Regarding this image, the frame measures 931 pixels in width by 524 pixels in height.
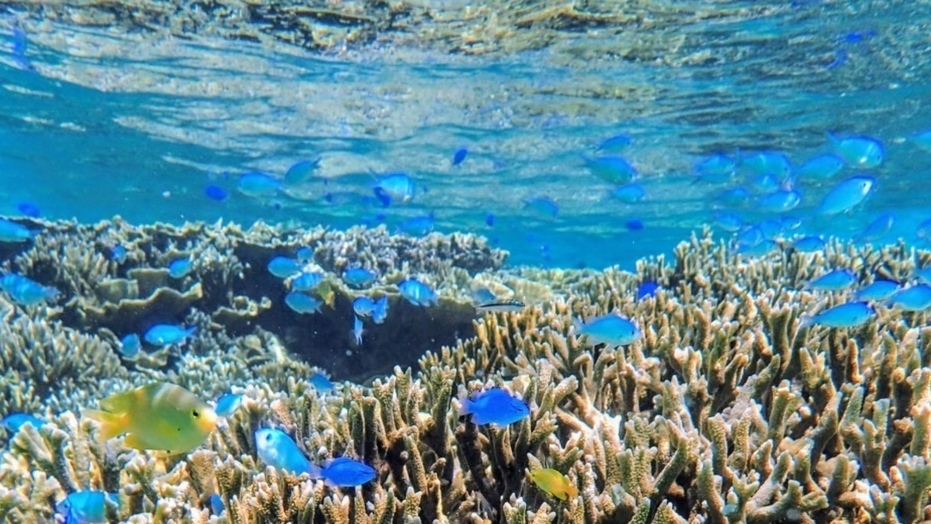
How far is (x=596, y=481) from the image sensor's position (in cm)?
290

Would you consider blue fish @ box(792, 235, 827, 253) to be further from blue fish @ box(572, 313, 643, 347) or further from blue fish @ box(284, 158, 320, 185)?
blue fish @ box(284, 158, 320, 185)

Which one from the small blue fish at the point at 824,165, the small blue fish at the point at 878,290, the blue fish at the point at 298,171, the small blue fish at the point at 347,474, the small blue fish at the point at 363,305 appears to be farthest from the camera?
the blue fish at the point at 298,171

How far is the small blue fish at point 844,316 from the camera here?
12.9 ft

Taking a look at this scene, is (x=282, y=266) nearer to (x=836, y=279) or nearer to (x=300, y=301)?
(x=300, y=301)

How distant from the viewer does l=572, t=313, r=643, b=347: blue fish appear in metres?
3.90

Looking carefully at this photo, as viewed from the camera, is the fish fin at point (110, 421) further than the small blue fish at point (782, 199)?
No

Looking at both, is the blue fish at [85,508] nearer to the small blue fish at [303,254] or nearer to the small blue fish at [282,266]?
the small blue fish at [282,266]

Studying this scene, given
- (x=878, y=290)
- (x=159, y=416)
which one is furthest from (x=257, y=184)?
(x=878, y=290)

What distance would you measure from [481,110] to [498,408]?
59.8 feet

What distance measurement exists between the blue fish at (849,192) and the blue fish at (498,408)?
6.70 metres

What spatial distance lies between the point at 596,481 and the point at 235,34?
15.6m

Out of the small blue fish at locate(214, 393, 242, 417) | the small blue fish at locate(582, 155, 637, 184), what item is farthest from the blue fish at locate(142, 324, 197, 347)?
the small blue fish at locate(582, 155, 637, 184)

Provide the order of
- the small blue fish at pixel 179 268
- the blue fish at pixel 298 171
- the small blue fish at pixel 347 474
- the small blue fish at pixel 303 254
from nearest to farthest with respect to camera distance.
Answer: the small blue fish at pixel 347 474, the small blue fish at pixel 179 268, the small blue fish at pixel 303 254, the blue fish at pixel 298 171

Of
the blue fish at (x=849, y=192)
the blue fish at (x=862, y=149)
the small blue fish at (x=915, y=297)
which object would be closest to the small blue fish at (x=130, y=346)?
the small blue fish at (x=915, y=297)
